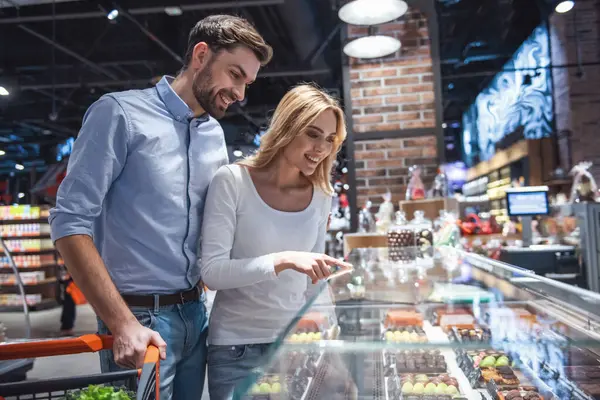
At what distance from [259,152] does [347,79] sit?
3712mm

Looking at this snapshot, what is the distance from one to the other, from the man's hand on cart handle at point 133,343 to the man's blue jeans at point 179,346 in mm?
234

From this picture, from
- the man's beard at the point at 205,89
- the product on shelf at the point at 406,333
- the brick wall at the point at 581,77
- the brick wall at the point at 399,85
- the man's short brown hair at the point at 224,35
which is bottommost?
the product on shelf at the point at 406,333

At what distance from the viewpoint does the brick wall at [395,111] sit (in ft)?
16.8

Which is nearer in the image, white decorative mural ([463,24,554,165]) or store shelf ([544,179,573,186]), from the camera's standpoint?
store shelf ([544,179,573,186])

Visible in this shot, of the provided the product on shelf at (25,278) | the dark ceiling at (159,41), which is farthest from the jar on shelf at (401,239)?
the product on shelf at (25,278)

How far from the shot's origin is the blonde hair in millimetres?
1677

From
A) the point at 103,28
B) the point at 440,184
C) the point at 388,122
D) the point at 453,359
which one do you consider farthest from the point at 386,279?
the point at 103,28

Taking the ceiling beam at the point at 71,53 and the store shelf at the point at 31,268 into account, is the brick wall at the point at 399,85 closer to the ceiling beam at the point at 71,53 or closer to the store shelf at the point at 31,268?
the ceiling beam at the point at 71,53

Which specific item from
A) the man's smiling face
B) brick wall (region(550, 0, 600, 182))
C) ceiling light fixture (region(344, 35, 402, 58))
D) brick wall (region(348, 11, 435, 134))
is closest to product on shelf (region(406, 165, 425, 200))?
brick wall (region(348, 11, 435, 134))

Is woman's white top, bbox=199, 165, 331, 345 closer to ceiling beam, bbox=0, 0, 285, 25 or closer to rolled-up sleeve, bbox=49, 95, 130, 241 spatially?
rolled-up sleeve, bbox=49, 95, 130, 241

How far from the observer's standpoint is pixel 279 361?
901mm

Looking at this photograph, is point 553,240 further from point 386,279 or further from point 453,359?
point 453,359

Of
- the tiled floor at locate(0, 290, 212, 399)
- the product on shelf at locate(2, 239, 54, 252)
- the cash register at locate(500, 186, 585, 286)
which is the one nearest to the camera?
the tiled floor at locate(0, 290, 212, 399)

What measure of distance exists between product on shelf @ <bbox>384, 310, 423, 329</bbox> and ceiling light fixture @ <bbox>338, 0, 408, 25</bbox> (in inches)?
121
